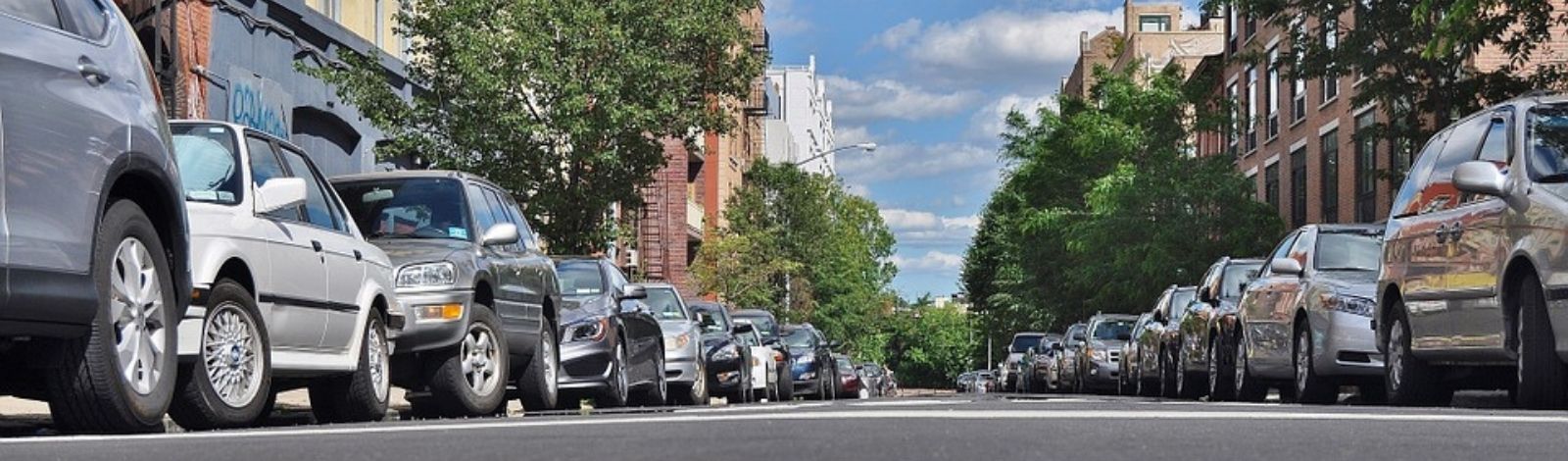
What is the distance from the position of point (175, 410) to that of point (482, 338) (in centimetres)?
424

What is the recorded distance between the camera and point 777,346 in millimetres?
32375

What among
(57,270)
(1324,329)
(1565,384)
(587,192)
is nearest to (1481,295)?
→ (1565,384)

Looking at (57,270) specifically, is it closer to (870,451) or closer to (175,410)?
(175,410)

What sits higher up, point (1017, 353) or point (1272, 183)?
point (1272, 183)

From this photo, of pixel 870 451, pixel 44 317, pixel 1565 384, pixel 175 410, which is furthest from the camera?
pixel 1565 384

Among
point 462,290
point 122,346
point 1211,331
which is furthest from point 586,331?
point 122,346

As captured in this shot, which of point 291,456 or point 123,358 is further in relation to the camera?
point 123,358

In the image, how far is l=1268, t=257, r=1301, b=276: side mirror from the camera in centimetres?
1630

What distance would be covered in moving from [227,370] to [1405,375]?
23.0 ft

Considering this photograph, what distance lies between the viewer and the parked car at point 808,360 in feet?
118

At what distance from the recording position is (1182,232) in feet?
142

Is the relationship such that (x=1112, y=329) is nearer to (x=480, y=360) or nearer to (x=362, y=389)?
(x=480, y=360)

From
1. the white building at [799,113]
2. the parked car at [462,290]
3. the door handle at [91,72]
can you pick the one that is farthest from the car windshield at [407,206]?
the white building at [799,113]

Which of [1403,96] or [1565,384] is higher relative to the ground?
[1403,96]
